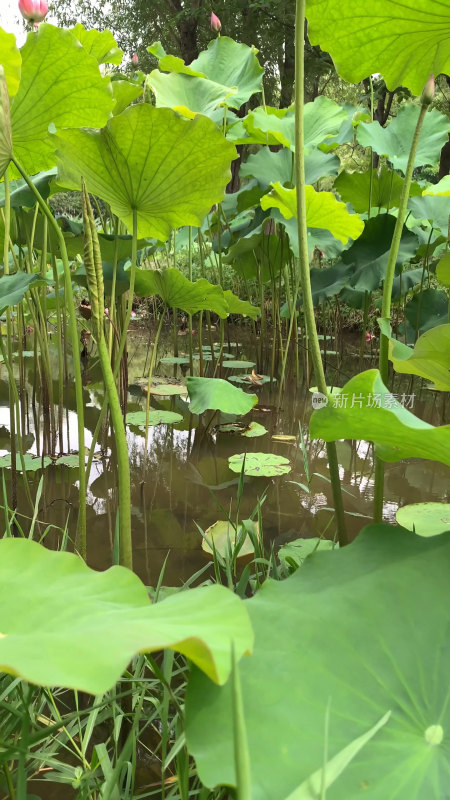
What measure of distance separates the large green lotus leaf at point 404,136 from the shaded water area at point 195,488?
98 centimetres

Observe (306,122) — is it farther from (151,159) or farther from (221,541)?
(221,541)

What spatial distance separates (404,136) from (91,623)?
7.99 ft

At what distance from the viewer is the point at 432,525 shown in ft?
3.20

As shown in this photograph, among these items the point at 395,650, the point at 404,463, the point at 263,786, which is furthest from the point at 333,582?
the point at 404,463

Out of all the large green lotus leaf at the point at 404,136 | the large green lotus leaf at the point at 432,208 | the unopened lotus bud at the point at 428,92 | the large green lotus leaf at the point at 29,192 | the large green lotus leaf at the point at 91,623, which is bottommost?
the large green lotus leaf at the point at 91,623

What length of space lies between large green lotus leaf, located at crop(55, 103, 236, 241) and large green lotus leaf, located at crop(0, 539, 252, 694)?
1.90ft

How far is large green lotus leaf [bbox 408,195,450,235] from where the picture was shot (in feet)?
7.19

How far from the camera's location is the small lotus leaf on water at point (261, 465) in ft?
4.65

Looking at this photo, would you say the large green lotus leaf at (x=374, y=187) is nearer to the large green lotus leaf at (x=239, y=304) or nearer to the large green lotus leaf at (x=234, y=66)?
the large green lotus leaf at (x=234, y=66)

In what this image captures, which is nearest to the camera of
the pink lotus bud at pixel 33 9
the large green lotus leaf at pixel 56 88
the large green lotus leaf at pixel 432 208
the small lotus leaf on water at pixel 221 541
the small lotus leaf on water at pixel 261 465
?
the large green lotus leaf at pixel 56 88

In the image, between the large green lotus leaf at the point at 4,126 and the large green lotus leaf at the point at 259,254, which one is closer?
the large green lotus leaf at the point at 4,126

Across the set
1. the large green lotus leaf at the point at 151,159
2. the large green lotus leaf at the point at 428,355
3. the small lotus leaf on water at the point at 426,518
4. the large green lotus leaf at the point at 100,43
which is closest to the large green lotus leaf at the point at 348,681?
the large green lotus leaf at the point at 428,355

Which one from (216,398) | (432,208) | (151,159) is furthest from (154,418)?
(432,208)

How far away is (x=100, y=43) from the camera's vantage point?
4.52 ft
